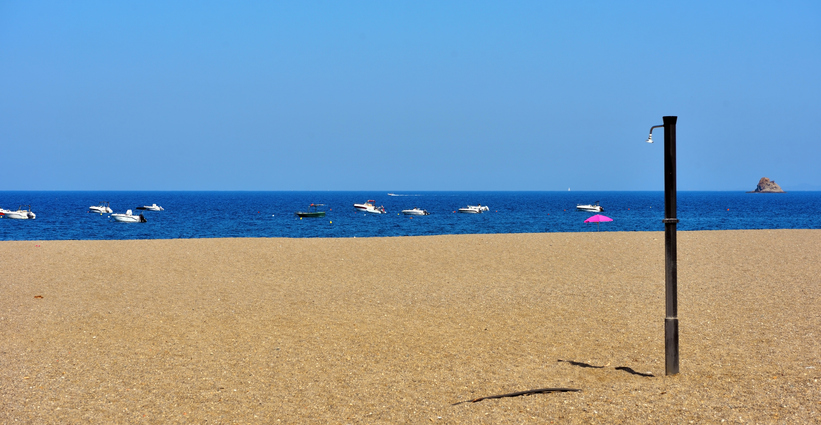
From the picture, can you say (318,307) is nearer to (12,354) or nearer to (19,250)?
(12,354)

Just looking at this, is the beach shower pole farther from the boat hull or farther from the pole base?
the boat hull

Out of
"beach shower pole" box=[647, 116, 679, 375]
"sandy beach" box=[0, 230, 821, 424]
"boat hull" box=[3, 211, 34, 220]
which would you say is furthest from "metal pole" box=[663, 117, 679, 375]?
"boat hull" box=[3, 211, 34, 220]

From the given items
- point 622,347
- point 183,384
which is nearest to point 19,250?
point 183,384

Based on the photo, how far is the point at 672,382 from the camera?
699 centimetres

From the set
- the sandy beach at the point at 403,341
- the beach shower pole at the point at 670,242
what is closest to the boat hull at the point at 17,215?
the sandy beach at the point at 403,341

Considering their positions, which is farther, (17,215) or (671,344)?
(17,215)

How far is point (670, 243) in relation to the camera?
7.02m

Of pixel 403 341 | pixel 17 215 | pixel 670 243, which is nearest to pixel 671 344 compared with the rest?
pixel 670 243

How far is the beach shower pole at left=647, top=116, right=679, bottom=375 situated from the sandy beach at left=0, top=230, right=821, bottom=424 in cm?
38

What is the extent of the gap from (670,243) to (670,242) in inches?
0.5

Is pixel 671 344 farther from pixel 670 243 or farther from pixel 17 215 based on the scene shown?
pixel 17 215

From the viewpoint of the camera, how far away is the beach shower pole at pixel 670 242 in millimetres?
6855

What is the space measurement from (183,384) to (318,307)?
4.85m

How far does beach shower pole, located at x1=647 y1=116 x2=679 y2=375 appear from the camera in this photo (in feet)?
22.5
